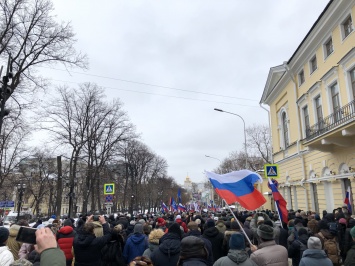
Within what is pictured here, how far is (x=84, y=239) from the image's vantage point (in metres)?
5.89

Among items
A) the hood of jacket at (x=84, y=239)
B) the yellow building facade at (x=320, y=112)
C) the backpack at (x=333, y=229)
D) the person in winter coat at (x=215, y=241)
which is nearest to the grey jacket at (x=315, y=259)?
the backpack at (x=333, y=229)

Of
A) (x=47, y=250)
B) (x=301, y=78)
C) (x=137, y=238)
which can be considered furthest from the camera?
(x=301, y=78)

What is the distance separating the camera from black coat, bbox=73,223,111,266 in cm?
588

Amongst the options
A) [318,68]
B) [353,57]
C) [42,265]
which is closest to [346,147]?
[353,57]

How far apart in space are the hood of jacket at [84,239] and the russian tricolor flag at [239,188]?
9.86ft

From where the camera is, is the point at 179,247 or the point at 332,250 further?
the point at 332,250

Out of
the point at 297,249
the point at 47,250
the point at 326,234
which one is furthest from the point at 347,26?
the point at 47,250

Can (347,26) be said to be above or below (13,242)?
above

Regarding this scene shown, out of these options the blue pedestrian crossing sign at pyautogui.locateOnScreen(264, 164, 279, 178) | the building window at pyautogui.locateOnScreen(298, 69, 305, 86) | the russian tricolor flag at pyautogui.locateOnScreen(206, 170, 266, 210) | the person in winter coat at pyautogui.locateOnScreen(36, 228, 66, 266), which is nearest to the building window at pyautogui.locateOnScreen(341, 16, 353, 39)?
the building window at pyautogui.locateOnScreen(298, 69, 305, 86)

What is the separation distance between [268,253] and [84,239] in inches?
135

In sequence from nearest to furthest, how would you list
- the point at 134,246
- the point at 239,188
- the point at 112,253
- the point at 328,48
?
the point at 112,253
the point at 134,246
the point at 239,188
the point at 328,48

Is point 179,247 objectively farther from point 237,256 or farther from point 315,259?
point 315,259

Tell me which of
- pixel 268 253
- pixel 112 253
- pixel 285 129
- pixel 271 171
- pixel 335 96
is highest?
pixel 285 129

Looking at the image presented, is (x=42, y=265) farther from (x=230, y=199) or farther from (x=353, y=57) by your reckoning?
(x=353, y=57)
